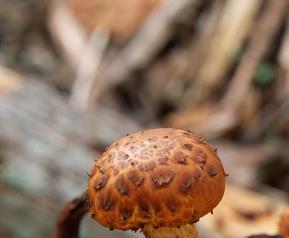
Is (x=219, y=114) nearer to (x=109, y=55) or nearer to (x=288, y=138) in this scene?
(x=288, y=138)

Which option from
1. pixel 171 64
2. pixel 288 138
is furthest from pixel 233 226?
pixel 171 64

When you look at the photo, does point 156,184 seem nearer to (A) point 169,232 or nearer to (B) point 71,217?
(A) point 169,232

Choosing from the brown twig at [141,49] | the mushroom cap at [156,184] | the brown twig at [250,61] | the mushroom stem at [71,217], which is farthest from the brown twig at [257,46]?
the mushroom cap at [156,184]

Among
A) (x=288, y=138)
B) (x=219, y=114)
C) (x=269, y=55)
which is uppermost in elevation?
(x=269, y=55)

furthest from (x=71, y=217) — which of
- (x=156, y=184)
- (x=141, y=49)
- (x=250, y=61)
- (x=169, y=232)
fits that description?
(x=141, y=49)

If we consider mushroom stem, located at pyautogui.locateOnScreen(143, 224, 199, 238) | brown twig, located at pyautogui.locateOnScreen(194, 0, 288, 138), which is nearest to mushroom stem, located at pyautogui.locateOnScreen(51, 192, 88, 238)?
mushroom stem, located at pyautogui.locateOnScreen(143, 224, 199, 238)

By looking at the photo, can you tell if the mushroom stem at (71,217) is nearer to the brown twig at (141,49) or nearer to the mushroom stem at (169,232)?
the mushroom stem at (169,232)
